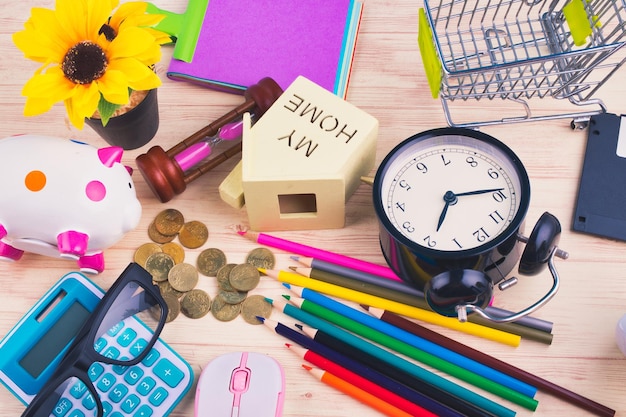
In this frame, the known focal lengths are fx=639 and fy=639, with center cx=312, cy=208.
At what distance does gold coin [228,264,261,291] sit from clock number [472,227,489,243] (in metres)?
0.26

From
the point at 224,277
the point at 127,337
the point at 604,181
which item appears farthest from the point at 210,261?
the point at 604,181

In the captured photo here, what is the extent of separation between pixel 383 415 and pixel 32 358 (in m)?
0.38

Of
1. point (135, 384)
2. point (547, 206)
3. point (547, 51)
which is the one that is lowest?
point (135, 384)

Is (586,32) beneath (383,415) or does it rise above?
above

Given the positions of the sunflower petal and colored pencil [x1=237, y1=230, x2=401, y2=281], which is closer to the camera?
the sunflower petal

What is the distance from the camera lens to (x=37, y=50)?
64 centimetres

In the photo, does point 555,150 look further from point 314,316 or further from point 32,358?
point 32,358

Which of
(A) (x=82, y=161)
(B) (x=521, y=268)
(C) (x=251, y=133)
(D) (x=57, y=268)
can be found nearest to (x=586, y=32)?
(B) (x=521, y=268)

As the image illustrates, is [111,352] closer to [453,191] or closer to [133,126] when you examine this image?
[133,126]

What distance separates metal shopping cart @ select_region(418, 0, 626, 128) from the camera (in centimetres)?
75

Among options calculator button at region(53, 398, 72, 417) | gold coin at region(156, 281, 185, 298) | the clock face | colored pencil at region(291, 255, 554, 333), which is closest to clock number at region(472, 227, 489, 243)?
the clock face

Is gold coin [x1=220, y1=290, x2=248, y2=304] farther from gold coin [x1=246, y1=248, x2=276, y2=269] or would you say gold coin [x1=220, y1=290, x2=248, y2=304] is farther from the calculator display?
the calculator display

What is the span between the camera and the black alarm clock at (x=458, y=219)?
2.05ft

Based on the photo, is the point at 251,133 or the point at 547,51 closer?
the point at 251,133
